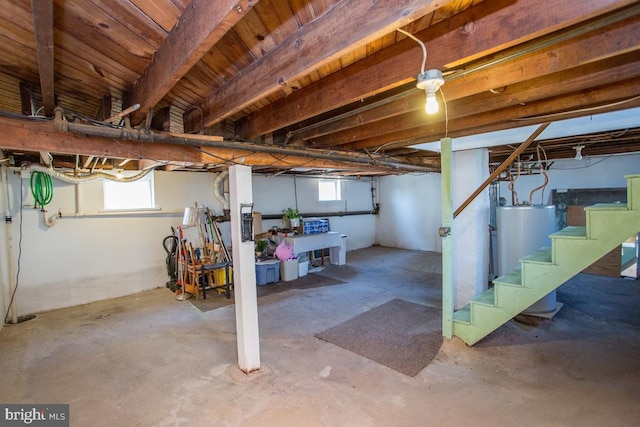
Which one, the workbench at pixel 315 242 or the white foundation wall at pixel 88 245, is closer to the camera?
the white foundation wall at pixel 88 245

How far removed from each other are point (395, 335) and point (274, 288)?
247cm

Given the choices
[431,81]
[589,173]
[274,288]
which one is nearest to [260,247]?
[274,288]

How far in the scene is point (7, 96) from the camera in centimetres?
214

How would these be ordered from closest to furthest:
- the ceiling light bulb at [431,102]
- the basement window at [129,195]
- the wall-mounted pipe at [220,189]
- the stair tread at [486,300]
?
the ceiling light bulb at [431,102], the stair tread at [486,300], the basement window at [129,195], the wall-mounted pipe at [220,189]

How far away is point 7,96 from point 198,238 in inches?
146

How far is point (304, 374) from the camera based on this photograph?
8.45ft

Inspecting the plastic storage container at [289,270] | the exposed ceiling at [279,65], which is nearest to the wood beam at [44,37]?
the exposed ceiling at [279,65]

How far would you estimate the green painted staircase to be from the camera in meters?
2.34

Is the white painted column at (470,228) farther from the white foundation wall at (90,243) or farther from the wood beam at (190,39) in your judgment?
the white foundation wall at (90,243)

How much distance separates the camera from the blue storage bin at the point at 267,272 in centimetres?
537

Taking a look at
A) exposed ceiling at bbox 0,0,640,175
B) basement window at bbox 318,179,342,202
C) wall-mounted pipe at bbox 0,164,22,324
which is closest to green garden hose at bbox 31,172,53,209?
wall-mounted pipe at bbox 0,164,22,324

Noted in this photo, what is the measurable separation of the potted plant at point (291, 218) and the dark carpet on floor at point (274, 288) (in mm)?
1191

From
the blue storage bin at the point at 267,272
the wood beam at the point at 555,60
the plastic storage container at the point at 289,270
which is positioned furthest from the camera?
the plastic storage container at the point at 289,270

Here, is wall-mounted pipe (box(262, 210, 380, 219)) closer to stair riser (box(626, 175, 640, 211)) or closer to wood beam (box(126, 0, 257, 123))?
wood beam (box(126, 0, 257, 123))
